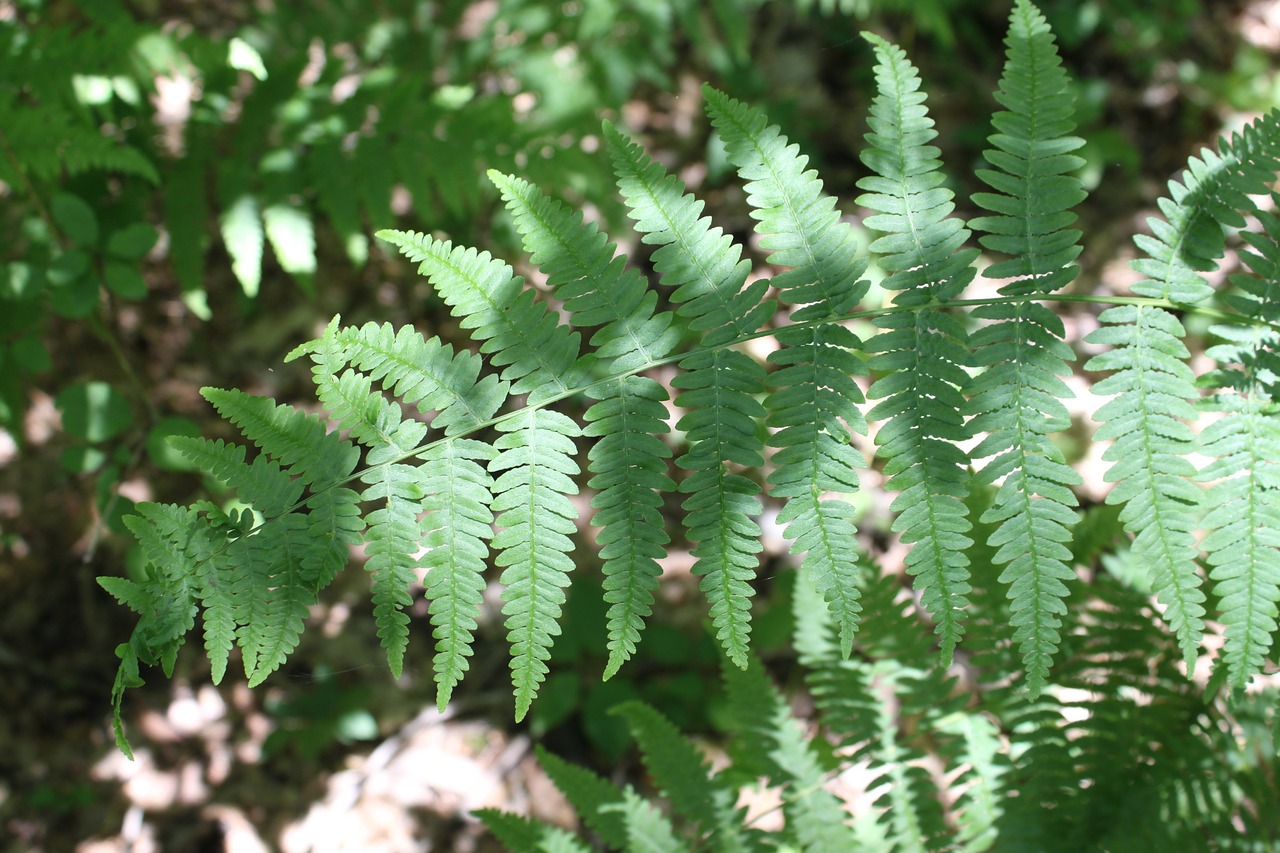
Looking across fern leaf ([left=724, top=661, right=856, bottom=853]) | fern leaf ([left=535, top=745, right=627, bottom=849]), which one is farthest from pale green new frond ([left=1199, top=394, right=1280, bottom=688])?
fern leaf ([left=535, top=745, right=627, bottom=849])

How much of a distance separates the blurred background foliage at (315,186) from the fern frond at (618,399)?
1249mm

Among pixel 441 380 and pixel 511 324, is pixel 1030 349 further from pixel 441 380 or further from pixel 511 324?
pixel 441 380

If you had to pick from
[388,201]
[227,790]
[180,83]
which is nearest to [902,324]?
[388,201]

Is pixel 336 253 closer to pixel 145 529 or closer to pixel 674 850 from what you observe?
pixel 145 529

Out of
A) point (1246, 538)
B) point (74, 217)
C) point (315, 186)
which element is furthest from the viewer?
point (315, 186)

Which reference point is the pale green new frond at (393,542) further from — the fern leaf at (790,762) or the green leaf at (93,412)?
the green leaf at (93,412)

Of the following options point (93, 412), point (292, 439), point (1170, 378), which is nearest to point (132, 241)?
point (93, 412)

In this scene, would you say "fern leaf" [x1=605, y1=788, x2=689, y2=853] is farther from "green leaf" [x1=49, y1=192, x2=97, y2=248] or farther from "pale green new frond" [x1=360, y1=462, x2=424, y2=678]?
"green leaf" [x1=49, y1=192, x2=97, y2=248]

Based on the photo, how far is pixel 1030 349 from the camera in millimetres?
1637

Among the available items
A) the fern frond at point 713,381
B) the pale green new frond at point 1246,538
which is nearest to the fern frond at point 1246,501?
the pale green new frond at point 1246,538

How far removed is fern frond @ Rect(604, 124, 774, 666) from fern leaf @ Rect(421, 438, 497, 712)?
0.39 meters

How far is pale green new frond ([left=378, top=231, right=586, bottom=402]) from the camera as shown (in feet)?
5.41

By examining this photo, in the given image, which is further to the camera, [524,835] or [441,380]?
[524,835]

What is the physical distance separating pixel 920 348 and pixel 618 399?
58cm
